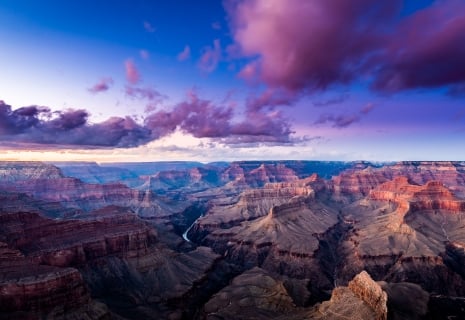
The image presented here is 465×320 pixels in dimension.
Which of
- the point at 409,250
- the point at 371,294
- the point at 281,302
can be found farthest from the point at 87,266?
the point at 409,250

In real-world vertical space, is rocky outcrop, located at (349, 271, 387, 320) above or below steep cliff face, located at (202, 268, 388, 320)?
above

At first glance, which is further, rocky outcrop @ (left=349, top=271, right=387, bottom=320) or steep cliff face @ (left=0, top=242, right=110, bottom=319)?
steep cliff face @ (left=0, top=242, right=110, bottom=319)

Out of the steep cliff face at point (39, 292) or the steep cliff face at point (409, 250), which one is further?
the steep cliff face at point (409, 250)

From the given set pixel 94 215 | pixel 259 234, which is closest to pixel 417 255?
pixel 259 234

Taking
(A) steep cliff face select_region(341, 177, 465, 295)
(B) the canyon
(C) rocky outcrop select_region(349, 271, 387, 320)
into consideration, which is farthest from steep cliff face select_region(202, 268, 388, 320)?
(A) steep cliff face select_region(341, 177, 465, 295)

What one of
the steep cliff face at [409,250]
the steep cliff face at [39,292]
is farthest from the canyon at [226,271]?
the steep cliff face at [409,250]

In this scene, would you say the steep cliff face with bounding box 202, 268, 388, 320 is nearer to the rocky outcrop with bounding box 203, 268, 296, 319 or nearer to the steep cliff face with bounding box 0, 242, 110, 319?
the rocky outcrop with bounding box 203, 268, 296, 319

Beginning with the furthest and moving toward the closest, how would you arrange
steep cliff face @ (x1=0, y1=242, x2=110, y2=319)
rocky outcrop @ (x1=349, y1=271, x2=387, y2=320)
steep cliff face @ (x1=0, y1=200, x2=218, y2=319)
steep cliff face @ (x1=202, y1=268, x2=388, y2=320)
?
1. steep cliff face @ (x1=0, y1=200, x2=218, y2=319)
2. steep cliff face @ (x1=0, y1=242, x2=110, y2=319)
3. steep cliff face @ (x1=202, y1=268, x2=388, y2=320)
4. rocky outcrop @ (x1=349, y1=271, x2=387, y2=320)

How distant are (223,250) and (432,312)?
111m

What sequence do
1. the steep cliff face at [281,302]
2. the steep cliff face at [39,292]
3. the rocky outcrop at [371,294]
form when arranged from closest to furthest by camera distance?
the rocky outcrop at [371,294], the steep cliff face at [281,302], the steep cliff face at [39,292]

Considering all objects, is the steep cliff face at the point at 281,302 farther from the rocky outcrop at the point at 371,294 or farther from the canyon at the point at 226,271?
the canyon at the point at 226,271

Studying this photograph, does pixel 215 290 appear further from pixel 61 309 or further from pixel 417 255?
pixel 417 255

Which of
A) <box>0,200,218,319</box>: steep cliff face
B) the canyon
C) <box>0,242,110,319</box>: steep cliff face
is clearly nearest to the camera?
<box>0,242,110,319</box>: steep cliff face

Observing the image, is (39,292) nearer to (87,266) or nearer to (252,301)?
(87,266)
